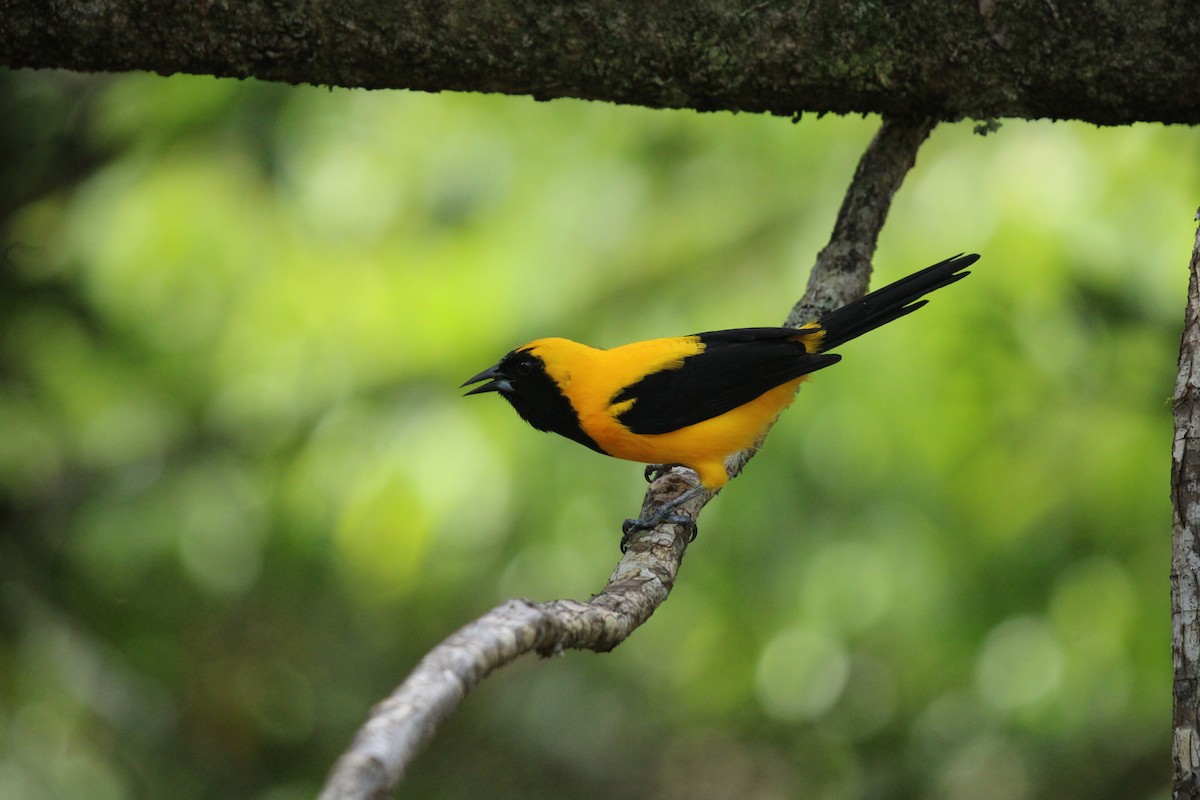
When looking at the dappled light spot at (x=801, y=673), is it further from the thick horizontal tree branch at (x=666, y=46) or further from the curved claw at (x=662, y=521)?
the thick horizontal tree branch at (x=666, y=46)

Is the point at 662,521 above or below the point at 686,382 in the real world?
below

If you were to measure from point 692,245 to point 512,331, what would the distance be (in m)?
0.91

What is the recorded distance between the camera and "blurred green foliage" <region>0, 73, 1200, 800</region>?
445 cm

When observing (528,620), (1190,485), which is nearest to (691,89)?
(1190,485)

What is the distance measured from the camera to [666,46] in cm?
322

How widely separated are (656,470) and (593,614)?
232cm

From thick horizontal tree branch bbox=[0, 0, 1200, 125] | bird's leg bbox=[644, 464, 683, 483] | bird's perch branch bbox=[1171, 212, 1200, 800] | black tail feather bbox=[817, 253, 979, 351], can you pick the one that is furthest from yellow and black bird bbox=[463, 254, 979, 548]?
bird's perch branch bbox=[1171, 212, 1200, 800]

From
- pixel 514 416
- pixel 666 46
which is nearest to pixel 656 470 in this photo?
pixel 514 416

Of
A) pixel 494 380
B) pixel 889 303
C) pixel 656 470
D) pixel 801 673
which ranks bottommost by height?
pixel 801 673

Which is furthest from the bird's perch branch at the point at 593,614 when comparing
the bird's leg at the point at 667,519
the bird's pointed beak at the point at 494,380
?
the bird's pointed beak at the point at 494,380

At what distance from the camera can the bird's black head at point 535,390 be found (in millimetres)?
→ 4070

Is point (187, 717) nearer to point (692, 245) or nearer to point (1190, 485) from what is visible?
point (692, 245)

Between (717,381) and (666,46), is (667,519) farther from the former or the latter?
(666,46)

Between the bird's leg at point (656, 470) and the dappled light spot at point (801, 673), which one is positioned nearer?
the bird's leg at point (656, 470)
